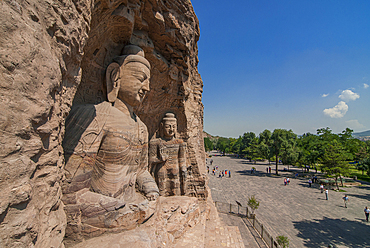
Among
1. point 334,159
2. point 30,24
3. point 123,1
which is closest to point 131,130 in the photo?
point 30,24

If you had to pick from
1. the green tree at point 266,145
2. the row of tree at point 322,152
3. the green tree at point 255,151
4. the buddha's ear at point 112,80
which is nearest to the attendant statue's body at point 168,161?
the buddha's ear at point 112,80

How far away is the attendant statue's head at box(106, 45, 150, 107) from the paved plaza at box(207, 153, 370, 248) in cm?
1017

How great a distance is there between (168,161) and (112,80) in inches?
165

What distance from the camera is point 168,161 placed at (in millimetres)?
6969

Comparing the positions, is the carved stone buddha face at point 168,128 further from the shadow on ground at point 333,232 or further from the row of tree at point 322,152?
the row of tree at point 322,152

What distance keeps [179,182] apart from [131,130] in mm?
4247

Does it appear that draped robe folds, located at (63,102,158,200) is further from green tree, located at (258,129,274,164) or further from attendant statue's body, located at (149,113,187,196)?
green tree, located at (258,129,274,164)

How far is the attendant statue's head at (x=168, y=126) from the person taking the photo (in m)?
6.94

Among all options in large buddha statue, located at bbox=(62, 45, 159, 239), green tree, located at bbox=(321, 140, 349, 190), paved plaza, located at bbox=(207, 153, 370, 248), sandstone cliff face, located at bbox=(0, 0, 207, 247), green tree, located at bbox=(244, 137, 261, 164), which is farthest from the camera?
green tree, located at bbox=(244, 137, 261, 164)

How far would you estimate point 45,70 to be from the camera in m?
1.61

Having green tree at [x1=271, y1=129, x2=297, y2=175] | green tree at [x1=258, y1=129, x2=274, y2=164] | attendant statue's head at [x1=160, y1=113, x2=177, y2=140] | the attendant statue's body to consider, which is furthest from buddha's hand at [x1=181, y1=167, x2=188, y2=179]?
green tree at [x1=258, y1=129, x2=274, y2=164]

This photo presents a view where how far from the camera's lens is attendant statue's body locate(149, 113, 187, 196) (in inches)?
266

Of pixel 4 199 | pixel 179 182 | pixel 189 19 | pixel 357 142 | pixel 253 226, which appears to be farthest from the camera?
pixel 357 142

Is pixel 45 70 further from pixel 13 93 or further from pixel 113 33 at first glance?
pixel 113 33
